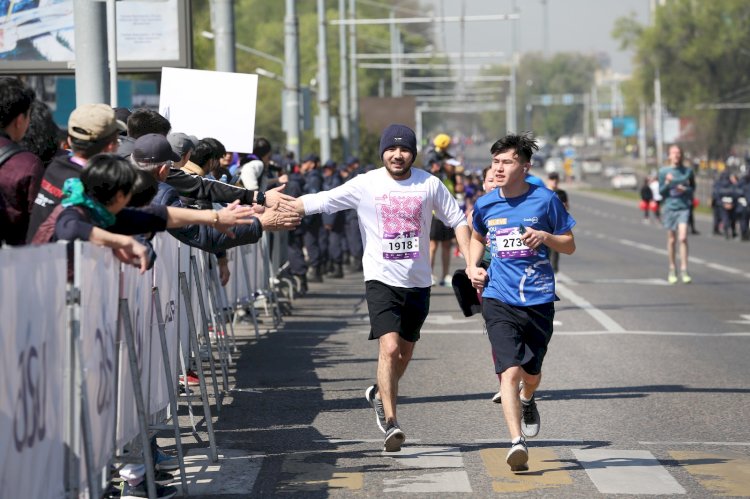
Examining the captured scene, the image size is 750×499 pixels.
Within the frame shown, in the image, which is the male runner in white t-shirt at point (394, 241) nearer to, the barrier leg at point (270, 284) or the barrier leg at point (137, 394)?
the barrier leg at point (137, 394)

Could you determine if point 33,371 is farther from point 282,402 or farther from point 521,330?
point 282,402

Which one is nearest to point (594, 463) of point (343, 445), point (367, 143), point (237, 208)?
point (343, 445)

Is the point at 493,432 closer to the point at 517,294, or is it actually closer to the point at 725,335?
the point at 517,294

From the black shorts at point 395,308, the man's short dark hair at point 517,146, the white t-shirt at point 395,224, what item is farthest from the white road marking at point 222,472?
the man's short dark hair at point 517,146

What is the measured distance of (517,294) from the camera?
904 centimetres

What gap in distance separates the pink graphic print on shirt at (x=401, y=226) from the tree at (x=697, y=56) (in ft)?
357

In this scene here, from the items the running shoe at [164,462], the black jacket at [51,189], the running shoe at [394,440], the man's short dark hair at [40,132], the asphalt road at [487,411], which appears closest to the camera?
the black jacket at [51,189]

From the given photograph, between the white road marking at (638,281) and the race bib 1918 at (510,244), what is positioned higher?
the race bib 1918 at (510,244)

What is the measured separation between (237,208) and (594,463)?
7.77 ft

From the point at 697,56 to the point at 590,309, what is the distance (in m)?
100

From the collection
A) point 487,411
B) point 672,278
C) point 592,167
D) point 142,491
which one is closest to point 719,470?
point 487,411

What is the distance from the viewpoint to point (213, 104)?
13039 millimetres

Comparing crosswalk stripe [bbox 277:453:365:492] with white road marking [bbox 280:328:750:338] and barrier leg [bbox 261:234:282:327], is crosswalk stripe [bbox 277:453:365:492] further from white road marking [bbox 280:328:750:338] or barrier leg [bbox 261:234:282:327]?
barrier leg [bbox 261:234:282:327]

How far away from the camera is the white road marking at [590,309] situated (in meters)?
16.6
